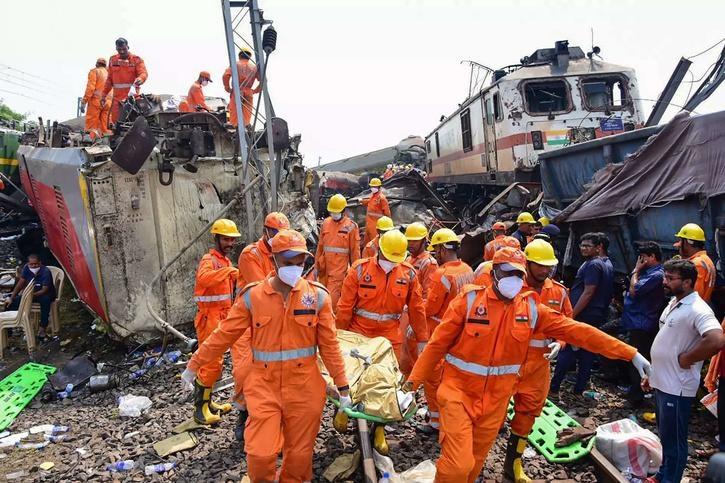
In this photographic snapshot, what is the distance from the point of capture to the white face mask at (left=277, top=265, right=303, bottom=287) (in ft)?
10.1

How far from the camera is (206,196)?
22.5 ft

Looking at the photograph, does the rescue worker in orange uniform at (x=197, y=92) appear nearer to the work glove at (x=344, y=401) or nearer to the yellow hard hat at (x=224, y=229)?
the yellow hard hat at (x=224, y=229)

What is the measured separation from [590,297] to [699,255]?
0.95 meters

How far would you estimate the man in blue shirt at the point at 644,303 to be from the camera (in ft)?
14.5

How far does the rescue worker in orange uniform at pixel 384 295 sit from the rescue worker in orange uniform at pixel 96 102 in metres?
6.48

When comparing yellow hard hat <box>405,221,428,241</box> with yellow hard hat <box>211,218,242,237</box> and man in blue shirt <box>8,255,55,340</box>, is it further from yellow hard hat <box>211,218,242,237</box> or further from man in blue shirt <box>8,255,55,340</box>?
man in blue shirt <box>8,255,55,340</box>

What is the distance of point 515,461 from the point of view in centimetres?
347

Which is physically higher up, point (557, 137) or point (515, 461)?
point (557, 137)

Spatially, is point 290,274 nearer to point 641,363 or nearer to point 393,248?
point 393,248

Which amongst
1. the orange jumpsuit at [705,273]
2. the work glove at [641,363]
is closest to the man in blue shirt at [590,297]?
the orange jumpsuit at [705,273]

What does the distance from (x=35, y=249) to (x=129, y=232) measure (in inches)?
216

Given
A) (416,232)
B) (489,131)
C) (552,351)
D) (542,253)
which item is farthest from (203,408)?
(489,131)

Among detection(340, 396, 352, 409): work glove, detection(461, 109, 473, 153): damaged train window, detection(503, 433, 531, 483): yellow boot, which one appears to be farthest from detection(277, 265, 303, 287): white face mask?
Answer: detection(461, 109, 473, 153): damaged train window

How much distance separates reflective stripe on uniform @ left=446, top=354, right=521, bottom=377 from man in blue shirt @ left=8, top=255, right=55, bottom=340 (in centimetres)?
648
